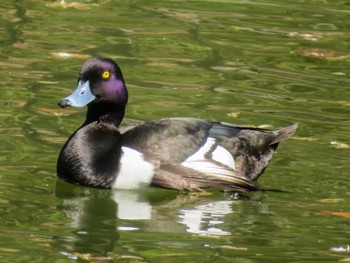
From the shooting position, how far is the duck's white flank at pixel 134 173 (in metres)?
9.25

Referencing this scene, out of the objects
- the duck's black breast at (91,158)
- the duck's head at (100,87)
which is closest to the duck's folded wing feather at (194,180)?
the duck's black breast at (91,158)

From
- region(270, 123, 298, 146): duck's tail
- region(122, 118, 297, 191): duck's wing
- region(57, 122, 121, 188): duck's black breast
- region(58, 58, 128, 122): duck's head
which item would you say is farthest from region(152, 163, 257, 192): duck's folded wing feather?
region(58, 58, 128, 122): duck's head

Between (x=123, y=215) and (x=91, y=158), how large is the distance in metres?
0.85

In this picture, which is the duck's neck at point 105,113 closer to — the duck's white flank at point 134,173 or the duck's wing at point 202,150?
the duck's wing at point 202,150

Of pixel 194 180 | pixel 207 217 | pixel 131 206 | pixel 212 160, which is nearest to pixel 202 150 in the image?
pixel 212 160

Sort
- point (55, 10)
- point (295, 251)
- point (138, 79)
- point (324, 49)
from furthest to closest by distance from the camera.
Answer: point (55, 10) → point (324, 49) → point (138, 79) → point (295, 251)

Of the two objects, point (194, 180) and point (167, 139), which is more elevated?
point (167, 139)

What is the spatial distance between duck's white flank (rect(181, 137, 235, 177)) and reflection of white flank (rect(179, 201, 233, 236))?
411 mm

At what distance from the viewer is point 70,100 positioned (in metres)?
Answer: 9.40

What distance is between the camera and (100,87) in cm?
965

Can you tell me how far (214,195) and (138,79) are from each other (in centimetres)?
296

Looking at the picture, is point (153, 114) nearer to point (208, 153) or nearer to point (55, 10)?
point (208, 153)

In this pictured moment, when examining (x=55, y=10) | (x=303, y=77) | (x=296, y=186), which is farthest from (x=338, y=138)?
(x=55, y=10)

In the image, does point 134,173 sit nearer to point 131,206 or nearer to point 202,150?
point 131,206
